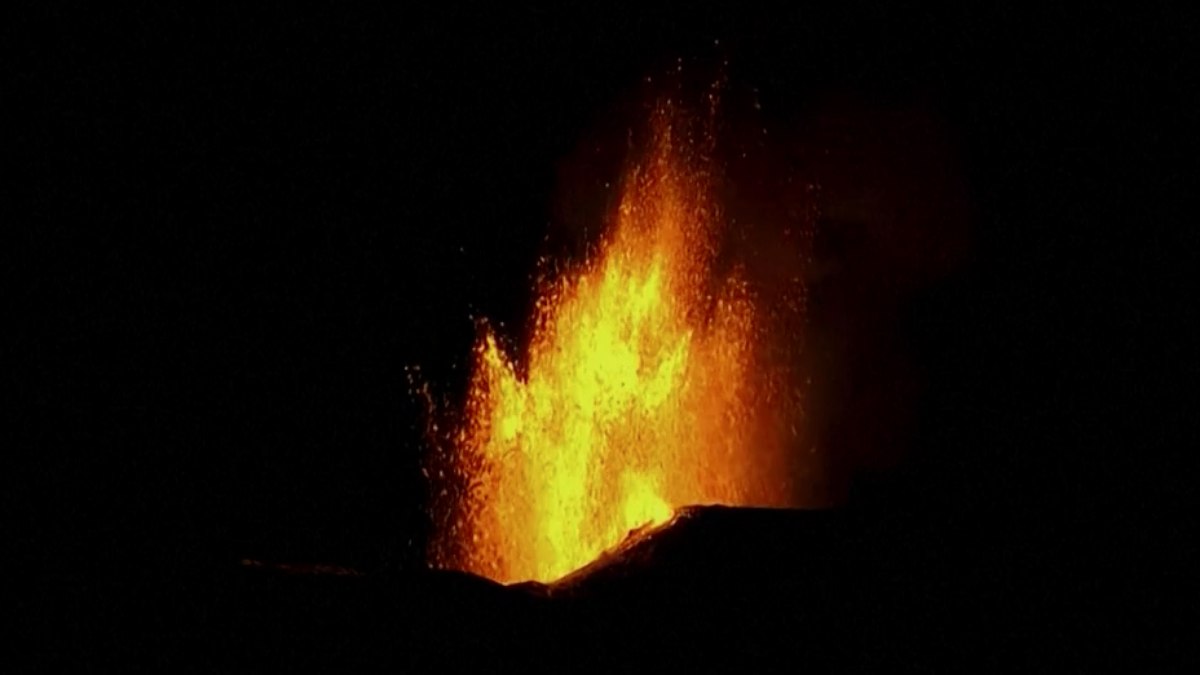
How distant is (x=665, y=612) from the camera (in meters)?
5.96

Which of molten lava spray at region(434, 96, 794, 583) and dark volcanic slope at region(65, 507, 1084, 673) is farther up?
molten lava spray at region(434, 96, 794, 583)

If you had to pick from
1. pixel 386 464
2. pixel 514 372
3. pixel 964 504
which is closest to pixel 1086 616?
pixel 964 504

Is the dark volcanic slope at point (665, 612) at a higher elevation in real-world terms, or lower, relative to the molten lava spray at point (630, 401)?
lower

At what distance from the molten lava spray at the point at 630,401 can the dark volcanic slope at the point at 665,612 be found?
5.77m

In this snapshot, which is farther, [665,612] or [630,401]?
[630,401]

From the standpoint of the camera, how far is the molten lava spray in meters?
12.7

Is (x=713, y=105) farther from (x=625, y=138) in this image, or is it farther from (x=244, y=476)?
(x=244, y=476)

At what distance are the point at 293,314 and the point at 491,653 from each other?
14865 millimetres

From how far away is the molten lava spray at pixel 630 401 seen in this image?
1266cm

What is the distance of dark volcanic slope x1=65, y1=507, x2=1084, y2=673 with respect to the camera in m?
5.64

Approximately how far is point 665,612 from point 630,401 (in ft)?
23.9

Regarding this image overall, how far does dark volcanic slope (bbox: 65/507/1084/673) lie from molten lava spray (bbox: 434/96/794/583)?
18.9 feet

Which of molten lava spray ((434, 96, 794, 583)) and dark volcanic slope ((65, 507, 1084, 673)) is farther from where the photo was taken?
molten lava spray ((434, 96, 794, 583))

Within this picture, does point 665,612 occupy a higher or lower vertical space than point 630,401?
lower
